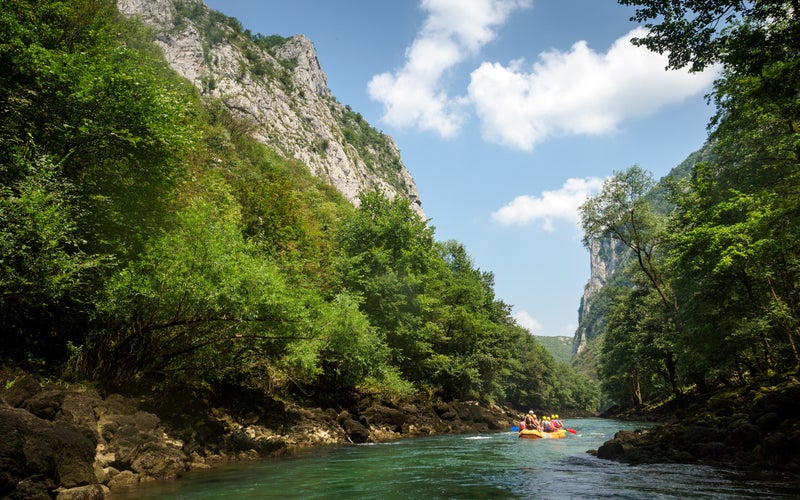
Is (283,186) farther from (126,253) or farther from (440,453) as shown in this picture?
(440,453)

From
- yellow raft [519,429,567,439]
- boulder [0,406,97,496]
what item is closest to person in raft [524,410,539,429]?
yellow raft [519,429,567,439]

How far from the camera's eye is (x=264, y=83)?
375 feet

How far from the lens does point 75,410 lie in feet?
33.3

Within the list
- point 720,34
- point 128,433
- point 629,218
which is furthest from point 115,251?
point 629,218

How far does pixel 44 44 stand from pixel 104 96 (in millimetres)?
5202

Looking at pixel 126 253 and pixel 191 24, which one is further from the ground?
pixel 191 24

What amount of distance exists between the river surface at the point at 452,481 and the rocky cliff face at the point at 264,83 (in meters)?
74.7

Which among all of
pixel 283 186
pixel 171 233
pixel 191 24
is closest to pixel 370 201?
pixel 283 186

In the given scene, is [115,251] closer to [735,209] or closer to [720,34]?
[720,34]

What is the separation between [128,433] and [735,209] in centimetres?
2622

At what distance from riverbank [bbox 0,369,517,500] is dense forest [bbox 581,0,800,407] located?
51.8ft

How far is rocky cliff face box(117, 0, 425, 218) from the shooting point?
331ft

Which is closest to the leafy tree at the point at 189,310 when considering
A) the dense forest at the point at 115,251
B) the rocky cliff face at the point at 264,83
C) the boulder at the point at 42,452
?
the dense forest at the point at 115,251

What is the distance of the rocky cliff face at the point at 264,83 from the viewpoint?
101 metres
